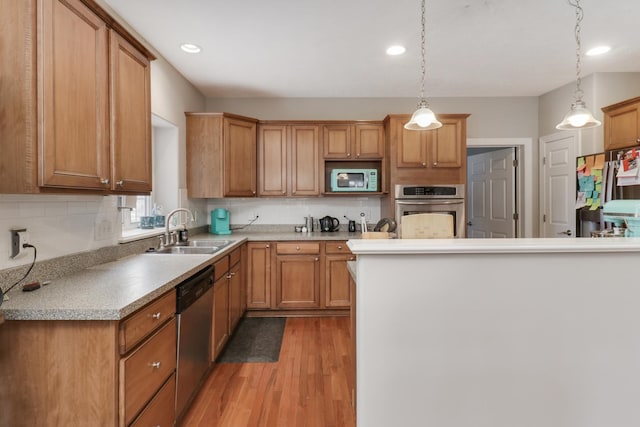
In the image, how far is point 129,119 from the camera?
5.97 feet

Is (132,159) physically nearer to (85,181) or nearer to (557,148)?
(85,181)

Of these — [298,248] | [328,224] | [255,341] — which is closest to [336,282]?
[298,248]

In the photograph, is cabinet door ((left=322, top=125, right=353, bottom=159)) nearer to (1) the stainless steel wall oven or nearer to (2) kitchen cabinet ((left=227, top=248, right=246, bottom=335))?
(1) the stainless steel wall oven

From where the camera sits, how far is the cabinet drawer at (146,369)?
1.26 metres

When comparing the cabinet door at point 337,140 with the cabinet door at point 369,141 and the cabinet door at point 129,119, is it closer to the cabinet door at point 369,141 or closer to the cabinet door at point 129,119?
the cabinet door at point 369,141

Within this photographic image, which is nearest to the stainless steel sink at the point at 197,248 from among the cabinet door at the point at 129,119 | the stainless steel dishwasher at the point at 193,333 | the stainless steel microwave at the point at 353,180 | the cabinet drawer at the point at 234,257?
the cabinet drawer at the point at 234,257

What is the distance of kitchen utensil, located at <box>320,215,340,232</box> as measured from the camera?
4.00 m

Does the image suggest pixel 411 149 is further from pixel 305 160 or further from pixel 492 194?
pixel 492 194

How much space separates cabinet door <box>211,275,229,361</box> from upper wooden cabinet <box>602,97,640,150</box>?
3601 millimetres

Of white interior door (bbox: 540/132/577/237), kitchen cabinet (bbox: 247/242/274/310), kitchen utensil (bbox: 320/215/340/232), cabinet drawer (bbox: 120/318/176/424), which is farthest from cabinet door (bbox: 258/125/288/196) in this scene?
white interior door (bbox: 540/132/577/237)

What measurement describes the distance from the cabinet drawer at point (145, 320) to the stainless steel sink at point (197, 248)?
3.45 feet

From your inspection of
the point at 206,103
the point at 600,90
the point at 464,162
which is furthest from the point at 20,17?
the point at 600,90

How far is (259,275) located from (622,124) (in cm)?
369

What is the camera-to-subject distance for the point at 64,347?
48.4 inches
